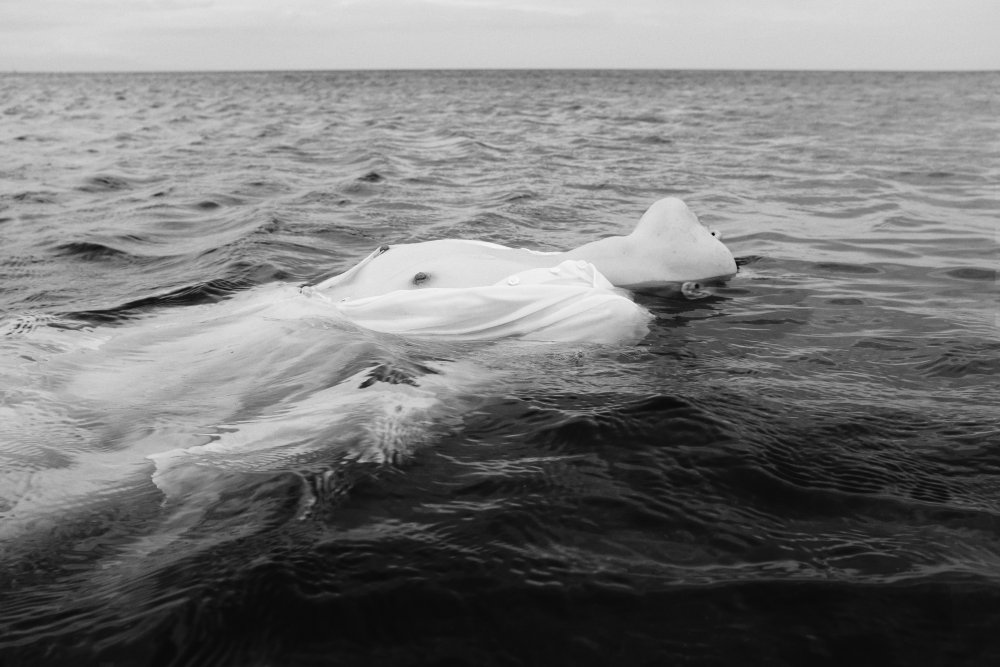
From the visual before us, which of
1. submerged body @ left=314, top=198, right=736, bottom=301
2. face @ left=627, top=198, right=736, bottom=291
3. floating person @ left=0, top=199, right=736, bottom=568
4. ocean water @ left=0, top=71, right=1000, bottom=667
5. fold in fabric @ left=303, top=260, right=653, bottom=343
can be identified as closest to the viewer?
ocean water @ left=0, top=71, right=1000, bottom=667

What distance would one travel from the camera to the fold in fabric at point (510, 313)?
15.2ft

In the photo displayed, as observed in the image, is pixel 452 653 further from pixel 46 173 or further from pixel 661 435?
pixel 46 173

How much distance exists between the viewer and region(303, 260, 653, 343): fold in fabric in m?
4.64

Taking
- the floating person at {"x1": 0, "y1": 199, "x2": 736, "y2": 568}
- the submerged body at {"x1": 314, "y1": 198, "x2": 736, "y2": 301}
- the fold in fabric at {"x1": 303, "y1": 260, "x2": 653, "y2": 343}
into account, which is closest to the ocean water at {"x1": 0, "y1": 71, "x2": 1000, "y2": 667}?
the floating person at {"x1": 0, "y1": 199, "x2": 736, "y2": 568}

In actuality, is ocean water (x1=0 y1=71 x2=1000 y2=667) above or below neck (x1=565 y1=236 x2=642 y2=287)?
below

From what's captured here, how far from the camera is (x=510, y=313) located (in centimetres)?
471

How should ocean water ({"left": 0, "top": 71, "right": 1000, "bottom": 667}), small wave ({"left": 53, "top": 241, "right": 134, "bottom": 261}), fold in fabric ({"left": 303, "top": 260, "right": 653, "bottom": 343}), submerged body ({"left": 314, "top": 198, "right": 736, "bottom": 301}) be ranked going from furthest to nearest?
1. small wave ({"left": 53, "top": 241, "right": 134, "bottom": 261})
2. submerged body ({"left": 314, "top": 198, "right": 736, "bottom": 301})
3. fold in fabric ({"left": 303, "top": 260, "right": 653, "bottom": 343})
4. ocean water ({"left": 0, "top": 71, "right": 1000, "bottom": 667})

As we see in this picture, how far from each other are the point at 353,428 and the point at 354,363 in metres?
0.70

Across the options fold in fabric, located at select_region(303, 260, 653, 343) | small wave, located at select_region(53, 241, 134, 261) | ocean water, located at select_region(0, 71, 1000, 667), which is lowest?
ocean water, located at select_region(0, 71, 1000, 667)

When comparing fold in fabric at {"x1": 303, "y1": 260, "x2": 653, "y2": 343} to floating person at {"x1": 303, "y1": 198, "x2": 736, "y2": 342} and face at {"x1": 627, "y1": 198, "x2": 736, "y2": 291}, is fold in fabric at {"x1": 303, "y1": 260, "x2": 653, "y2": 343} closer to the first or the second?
floating person at {"x1": 303, "y1": 198, "x2": 736, "y2": 342}

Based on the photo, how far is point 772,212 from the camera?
9438mm

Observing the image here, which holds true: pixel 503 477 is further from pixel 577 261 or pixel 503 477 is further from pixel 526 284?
pixel 577 261

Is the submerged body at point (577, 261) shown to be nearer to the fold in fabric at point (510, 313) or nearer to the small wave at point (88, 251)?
the fold in fabric at point (510, 313)

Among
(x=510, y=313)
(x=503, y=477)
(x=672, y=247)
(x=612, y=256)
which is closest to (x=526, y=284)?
(x=510, y=313)
